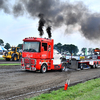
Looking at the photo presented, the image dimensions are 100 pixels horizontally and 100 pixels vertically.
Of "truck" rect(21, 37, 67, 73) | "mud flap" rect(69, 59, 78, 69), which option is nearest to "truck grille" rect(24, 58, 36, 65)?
"truck" rect(21, 37, 67, 73)

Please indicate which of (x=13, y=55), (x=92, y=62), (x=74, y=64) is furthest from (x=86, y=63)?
(x=13, y=55)

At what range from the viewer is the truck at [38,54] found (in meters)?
15.4

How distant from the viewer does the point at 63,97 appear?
6961 mm

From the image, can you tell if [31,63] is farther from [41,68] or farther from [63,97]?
[63,97]

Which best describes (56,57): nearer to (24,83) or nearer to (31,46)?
(31,46)

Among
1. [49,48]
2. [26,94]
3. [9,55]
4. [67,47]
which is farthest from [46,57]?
[67,47]

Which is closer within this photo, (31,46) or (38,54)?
(38,54)

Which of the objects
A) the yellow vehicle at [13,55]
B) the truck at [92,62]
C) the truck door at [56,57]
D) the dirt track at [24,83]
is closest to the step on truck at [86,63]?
the truck at [92,62]

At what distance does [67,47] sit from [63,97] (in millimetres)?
109505

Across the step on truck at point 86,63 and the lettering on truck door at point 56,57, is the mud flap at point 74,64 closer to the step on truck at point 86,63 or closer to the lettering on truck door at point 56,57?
the step on truck at point 86,63

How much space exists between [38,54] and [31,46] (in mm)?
1014

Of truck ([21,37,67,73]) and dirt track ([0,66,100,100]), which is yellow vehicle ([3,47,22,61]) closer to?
truck ([21,37,67,73])

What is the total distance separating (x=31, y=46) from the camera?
51.1 feet

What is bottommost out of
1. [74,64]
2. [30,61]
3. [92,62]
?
[74,64]
